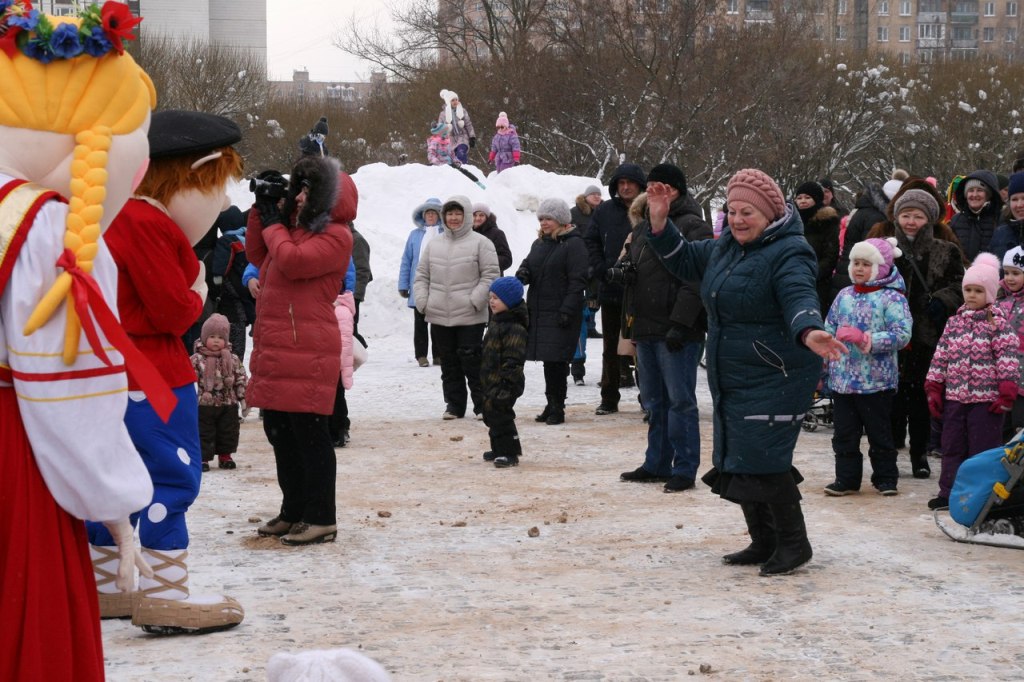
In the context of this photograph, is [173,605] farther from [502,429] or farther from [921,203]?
[921,203]

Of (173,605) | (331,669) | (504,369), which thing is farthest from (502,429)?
(331,669)

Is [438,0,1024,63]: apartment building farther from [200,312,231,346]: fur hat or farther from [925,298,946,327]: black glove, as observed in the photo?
[200,312,231,346]: fur hat

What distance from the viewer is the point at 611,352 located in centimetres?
1133

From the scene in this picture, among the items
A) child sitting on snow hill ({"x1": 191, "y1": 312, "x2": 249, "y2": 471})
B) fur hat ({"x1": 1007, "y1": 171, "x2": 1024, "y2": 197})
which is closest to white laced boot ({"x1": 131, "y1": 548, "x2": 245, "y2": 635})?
child sitting on snow hill ({"x1": 191, "y1": 312, "x2": 249, "y2": 471})

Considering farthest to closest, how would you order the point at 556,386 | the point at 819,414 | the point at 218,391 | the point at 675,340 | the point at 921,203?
the point at 556,386 → the point at 819,414 → the point at 218,391 → the point at 921,203 → the point at 675,340

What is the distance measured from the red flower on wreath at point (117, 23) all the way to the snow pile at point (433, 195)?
55.9ft

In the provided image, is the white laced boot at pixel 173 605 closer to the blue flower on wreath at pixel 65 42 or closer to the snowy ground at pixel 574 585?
the snowy ground at pixel 574 585

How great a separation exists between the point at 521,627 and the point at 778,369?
1667 mm

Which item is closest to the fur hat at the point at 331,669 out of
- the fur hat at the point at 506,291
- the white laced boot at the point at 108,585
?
the white laced boot at the point at 108,585

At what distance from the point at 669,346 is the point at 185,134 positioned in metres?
3.65

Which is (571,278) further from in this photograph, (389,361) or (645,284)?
(389,361)

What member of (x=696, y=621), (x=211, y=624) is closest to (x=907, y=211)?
(x=696, y=621)

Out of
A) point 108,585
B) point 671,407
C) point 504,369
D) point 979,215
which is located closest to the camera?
point 108,585

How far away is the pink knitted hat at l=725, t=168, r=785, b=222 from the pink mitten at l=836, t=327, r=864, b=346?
5.36 feet
